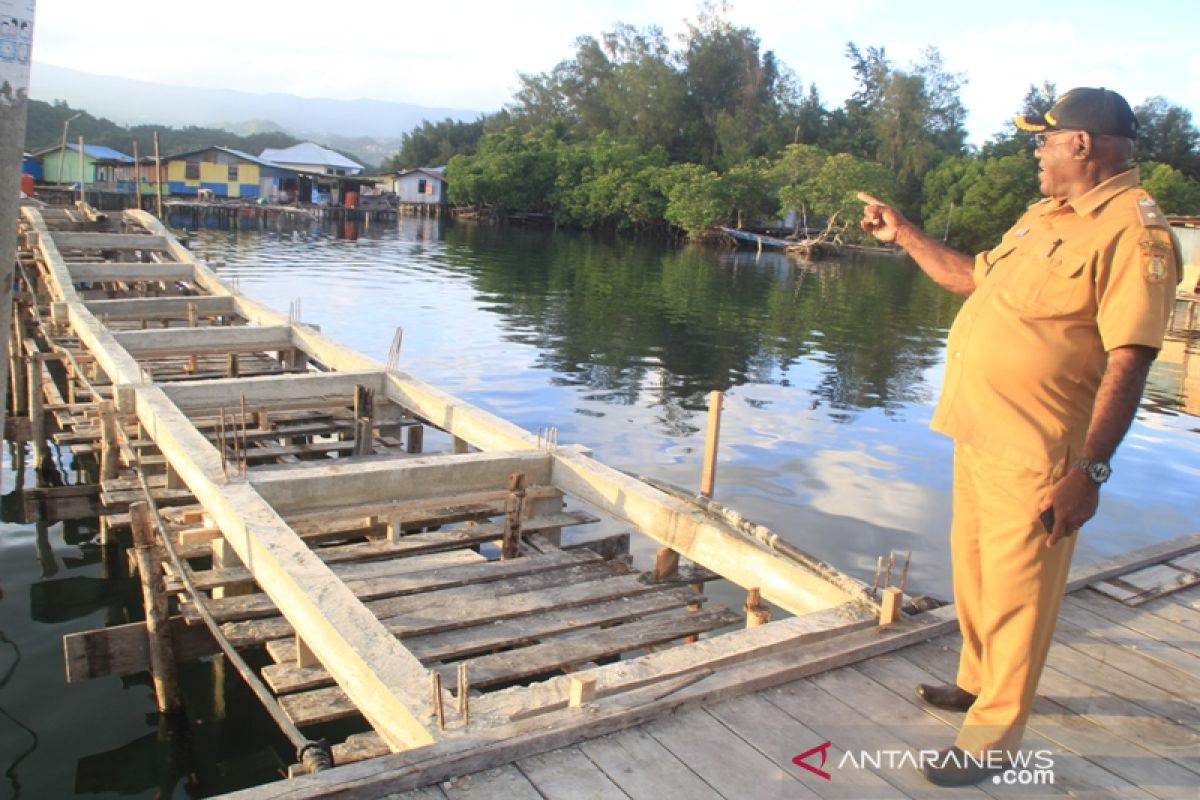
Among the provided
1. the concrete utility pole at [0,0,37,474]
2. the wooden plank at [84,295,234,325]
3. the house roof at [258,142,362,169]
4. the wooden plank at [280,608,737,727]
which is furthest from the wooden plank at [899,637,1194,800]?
the house roof at [258,142,362,169]

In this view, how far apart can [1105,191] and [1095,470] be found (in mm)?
926

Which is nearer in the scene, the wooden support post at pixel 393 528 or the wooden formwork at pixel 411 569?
the wooden formwork at pixel 411 569

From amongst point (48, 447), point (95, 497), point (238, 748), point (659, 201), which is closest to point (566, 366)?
point (48, 447)

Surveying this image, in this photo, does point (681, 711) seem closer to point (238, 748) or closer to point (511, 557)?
point (511, 557)

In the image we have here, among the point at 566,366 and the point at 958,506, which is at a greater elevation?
the point at 958,506

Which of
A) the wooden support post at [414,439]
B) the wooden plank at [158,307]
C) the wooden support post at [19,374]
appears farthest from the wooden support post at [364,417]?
the wooden support post at [19,374]

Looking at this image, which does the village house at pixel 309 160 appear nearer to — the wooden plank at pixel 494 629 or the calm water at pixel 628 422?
the calm water at pixel 628 422

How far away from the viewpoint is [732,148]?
7844cm

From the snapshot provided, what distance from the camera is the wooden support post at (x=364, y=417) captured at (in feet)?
28.7

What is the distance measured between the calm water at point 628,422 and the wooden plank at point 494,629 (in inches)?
80.3

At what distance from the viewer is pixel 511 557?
20.1 feet

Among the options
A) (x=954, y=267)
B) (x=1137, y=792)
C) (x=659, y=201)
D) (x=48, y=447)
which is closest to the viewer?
(x=1137, y=792)

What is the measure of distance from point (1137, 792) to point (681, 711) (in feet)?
5.00

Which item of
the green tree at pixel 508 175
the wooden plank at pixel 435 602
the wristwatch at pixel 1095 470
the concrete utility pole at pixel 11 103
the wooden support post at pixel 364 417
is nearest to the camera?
the concrete utility pole at pixel 11 103
